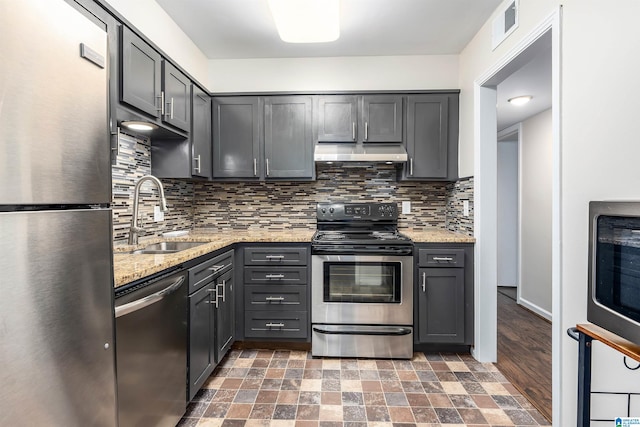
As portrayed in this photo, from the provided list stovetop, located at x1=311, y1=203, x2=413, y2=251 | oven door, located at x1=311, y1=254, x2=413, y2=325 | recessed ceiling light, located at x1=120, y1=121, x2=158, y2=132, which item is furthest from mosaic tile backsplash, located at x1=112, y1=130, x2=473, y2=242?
recessed ceiling light, located at x1=120, y1=121, x2=158, y2=132

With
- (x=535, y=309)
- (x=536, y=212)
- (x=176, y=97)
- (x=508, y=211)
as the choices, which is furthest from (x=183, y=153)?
(x=508, y=211)

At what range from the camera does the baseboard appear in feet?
10.9

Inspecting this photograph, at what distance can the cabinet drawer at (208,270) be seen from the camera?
1.81 metres

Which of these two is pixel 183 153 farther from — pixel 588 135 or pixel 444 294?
pixel 588 135

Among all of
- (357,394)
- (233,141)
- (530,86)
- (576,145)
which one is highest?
(530,86)

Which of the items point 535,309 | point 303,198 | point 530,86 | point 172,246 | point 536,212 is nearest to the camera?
point 172,246

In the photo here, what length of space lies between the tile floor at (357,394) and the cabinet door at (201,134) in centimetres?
160

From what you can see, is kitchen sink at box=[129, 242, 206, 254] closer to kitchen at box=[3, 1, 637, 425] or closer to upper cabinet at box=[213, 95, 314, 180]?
upper cabinet at box=[213, 95, 314, 180]

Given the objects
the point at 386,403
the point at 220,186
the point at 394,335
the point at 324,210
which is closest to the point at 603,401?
the point at 386,403

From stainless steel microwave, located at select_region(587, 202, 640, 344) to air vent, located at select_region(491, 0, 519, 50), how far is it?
59.2 inches

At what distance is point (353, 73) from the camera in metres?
2.96

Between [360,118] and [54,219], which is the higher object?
[360,118]

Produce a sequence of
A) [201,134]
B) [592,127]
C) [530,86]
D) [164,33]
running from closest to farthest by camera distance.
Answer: [592,127], [164,33], [201,134], [530,86]

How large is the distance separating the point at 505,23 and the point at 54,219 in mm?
2638
